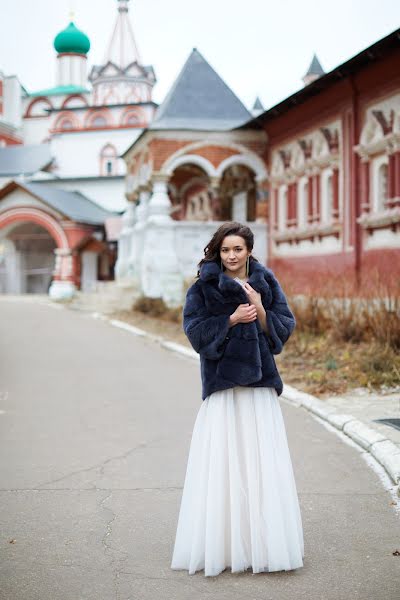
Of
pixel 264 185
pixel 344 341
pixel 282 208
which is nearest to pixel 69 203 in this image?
pixel 264 185

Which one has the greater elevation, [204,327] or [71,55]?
[71,55]

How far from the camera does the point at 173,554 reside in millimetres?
4082

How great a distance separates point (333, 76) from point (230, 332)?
14.4 m

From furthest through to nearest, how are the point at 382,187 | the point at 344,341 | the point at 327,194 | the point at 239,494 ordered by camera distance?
the point at 327,194 < the point at 382,187 < the point at 344,341 < the point at 239,494

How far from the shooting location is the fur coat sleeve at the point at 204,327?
4012 mm

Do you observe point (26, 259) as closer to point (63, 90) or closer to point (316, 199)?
point (63, 90)

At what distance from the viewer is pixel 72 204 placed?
141ft

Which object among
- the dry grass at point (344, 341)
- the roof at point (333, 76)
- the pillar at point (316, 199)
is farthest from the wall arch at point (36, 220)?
the dry grass at point (344, 341)

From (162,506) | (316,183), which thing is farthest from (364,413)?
(316,183)

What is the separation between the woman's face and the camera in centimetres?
409

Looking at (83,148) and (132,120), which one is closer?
(132,120)

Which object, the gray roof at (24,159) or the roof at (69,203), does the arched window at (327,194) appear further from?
the gray roof at (24,159)

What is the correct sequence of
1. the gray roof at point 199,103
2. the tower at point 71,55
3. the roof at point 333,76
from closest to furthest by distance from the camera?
the roof at point 333,76, the gray roof at point 199,103, the tower at point 71,55

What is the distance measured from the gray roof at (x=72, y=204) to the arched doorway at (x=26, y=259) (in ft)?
7.24
